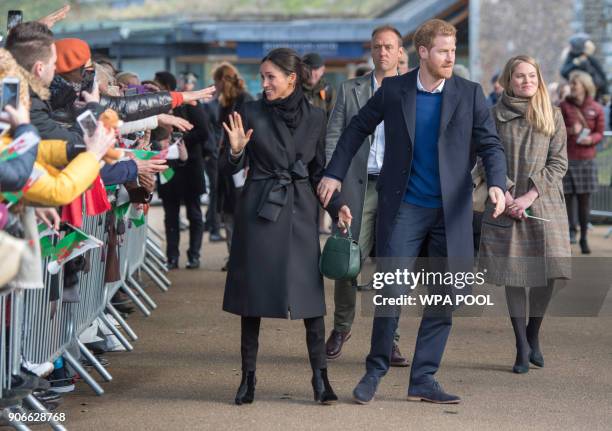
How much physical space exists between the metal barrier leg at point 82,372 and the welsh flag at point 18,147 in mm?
2525

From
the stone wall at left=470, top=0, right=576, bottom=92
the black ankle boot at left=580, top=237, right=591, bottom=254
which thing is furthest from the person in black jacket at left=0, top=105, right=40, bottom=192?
the stone wall at left=470, top=0, right=576, bottom=92

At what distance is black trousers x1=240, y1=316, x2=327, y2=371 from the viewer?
768cm

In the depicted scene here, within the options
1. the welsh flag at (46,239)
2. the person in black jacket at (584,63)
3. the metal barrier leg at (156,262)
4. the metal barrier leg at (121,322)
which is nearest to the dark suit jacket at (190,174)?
the metal barrier leg at (156,262)

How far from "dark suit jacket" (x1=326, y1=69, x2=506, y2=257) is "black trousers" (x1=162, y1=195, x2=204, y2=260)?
6550mm

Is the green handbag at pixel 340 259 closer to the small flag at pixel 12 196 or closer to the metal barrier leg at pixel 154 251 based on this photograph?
the small flag at pixel 12 196

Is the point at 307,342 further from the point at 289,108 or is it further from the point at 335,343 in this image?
the point at 335,343

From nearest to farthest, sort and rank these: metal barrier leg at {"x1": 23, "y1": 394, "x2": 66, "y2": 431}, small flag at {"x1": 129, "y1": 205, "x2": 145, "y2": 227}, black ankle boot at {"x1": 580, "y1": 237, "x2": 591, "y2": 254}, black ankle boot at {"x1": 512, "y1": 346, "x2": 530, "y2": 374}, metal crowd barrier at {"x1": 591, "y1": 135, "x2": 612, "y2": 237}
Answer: metal barrier leg at {"x1": 23, "y1": 394, "x2": 66, "y2": 431} < black ankle boot at {"x1": 512, "y1": 346, "x2": 530, "y2": 374} < small flag at {"x1": 129, "y1": 205, "x2": 145, "y2": 227} < black ankle boot at {"x1": 580, "y1": 237, "x2": 591, "y2": 254} < metal crowd barrier at {"x1": 591, "y1": 135, "x2": 612, "y2": 237}

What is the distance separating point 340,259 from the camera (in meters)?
7.63

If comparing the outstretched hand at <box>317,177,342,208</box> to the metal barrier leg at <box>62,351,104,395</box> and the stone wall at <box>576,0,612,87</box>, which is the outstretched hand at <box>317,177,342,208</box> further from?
the stone wall at <box>576,0,612,87</box>

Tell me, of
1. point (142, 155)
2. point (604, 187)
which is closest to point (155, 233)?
point (604, 187)

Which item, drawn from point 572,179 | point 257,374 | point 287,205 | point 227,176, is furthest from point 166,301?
point 572,179

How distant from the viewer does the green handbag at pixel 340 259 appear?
7613 mm

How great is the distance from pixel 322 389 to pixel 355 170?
1933mm

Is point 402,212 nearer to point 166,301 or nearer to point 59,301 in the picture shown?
point 59,301
